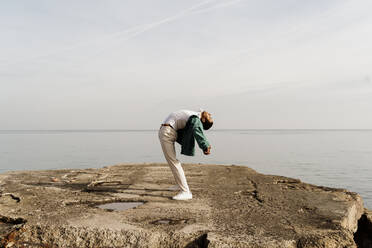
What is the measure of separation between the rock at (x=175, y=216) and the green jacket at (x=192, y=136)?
2.69ft

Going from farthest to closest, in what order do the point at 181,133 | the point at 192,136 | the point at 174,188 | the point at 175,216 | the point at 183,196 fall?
the point at 174,188
the point at 181,133
the point at 183,196
the point at 192,136
the point at 175,216

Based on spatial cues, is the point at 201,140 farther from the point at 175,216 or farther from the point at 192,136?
the point at 175,216

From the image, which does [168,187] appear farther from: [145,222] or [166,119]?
[145,222]

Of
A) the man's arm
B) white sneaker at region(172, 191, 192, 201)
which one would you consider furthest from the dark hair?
white sneaker at region(172, 191, 192, 201)

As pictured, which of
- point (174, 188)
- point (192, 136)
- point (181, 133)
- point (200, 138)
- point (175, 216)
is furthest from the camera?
point (174, 188)

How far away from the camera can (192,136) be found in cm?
431

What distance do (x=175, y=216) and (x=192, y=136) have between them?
1225 mm

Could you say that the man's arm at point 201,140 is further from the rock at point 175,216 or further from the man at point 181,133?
the rock at point 175,216

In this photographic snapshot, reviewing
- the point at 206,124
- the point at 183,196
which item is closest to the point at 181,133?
the point at 206,124

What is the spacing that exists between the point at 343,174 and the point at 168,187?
50.1 ft

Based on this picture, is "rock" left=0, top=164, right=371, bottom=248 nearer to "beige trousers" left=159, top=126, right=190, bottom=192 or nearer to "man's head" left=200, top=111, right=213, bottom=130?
"beige trousers" left=159, top=126, right=190, bottom=192

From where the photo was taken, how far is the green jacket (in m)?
4.12

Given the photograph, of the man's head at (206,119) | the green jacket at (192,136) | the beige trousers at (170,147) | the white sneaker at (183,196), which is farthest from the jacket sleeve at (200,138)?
the white sneaker at (183,196)

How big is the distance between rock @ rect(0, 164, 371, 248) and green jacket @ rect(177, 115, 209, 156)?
82 cm
